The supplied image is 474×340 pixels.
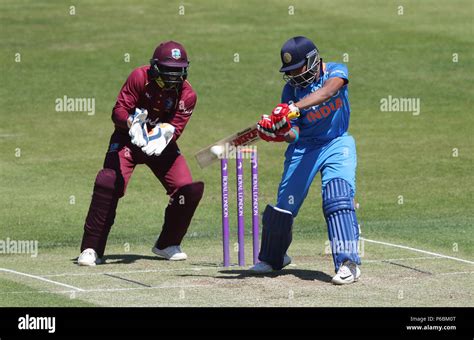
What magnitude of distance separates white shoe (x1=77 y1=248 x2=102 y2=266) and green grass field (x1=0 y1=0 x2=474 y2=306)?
0.17 metres

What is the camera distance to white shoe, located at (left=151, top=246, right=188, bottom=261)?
506 inches

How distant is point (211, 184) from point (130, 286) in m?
7.57

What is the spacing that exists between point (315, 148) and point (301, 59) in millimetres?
825

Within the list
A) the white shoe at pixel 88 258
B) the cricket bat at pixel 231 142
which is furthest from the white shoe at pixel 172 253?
the cricket bat at pixel 231 142

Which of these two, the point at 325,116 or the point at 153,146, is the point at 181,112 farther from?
the point at 325,116

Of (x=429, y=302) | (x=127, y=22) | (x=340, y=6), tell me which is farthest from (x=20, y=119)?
(x=429, y=302)

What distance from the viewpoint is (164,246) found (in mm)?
12953

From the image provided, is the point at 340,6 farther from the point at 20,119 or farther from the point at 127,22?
the point at 20,119

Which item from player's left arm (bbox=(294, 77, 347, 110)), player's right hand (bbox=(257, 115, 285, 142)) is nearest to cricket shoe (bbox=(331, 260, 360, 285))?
player's right hand (bbox=(257, 115, 285, 142))

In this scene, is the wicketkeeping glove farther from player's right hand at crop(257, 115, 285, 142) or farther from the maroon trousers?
player's right hand at crop(257, 115, 285, 142)

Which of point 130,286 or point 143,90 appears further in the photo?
point 143,90

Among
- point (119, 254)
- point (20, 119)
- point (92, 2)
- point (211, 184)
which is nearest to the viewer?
point (119, 254)

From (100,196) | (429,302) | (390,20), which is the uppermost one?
(390,20)

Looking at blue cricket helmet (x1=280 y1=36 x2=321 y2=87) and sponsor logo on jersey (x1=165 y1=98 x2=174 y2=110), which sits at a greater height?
blue cricket helmet (x1=280 y1=36 x2=321 y2=87)
